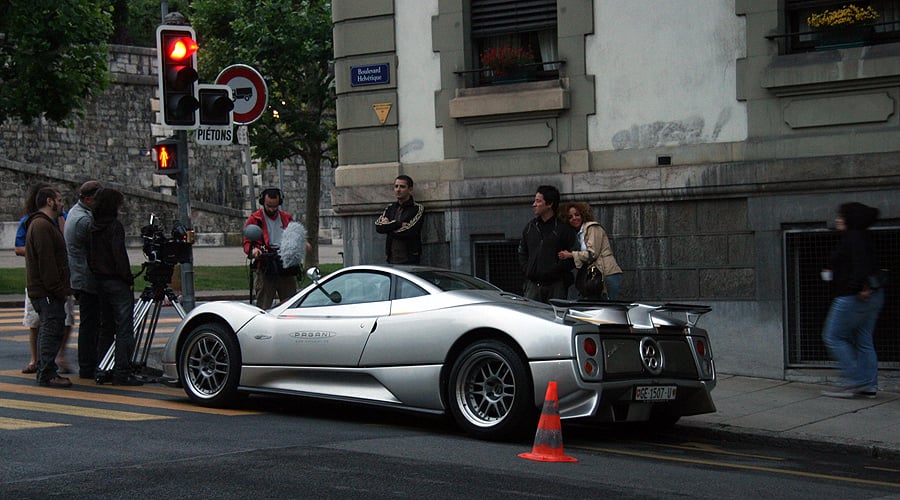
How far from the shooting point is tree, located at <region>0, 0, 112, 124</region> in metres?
25.9

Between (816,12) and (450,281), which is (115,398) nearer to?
(450,281)

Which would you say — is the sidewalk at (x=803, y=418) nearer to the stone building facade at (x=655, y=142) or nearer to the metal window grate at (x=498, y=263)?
the stone building facade at (x=655, y=142)

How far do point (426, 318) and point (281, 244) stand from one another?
4468mm

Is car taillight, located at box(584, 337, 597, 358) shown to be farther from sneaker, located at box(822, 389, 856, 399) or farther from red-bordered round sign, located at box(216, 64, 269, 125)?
red-bordered round sign, located at box(216, 64, 269, 125)

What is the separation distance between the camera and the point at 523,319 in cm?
861

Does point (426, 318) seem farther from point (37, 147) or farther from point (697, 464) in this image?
point (37, 147)

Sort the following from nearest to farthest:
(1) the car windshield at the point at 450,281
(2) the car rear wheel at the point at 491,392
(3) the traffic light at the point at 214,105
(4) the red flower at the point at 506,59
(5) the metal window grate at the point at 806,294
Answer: (2) the car rear wheel at the point at 491,392
(1) the car windshield at the point at 450,281
(5) the metal window grate at the point at 806,294
(3) the traffic light at the point at 214,105
(4) the red flower at the point at 506,59

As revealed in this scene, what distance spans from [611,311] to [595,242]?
12.5 ft

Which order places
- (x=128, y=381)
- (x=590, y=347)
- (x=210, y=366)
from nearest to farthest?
(x=590, y=347), (x=210, y=366), (x=128, y=381)

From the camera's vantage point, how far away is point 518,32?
14500 mm

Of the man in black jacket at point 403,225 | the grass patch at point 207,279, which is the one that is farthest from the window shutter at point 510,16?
the grass patch at point 207,279

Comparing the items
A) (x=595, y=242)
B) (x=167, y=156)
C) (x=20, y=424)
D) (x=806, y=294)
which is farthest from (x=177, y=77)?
(x=806, y=294)

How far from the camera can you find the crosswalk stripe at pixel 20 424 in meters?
8.54

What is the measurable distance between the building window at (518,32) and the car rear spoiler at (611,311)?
5654 mm
